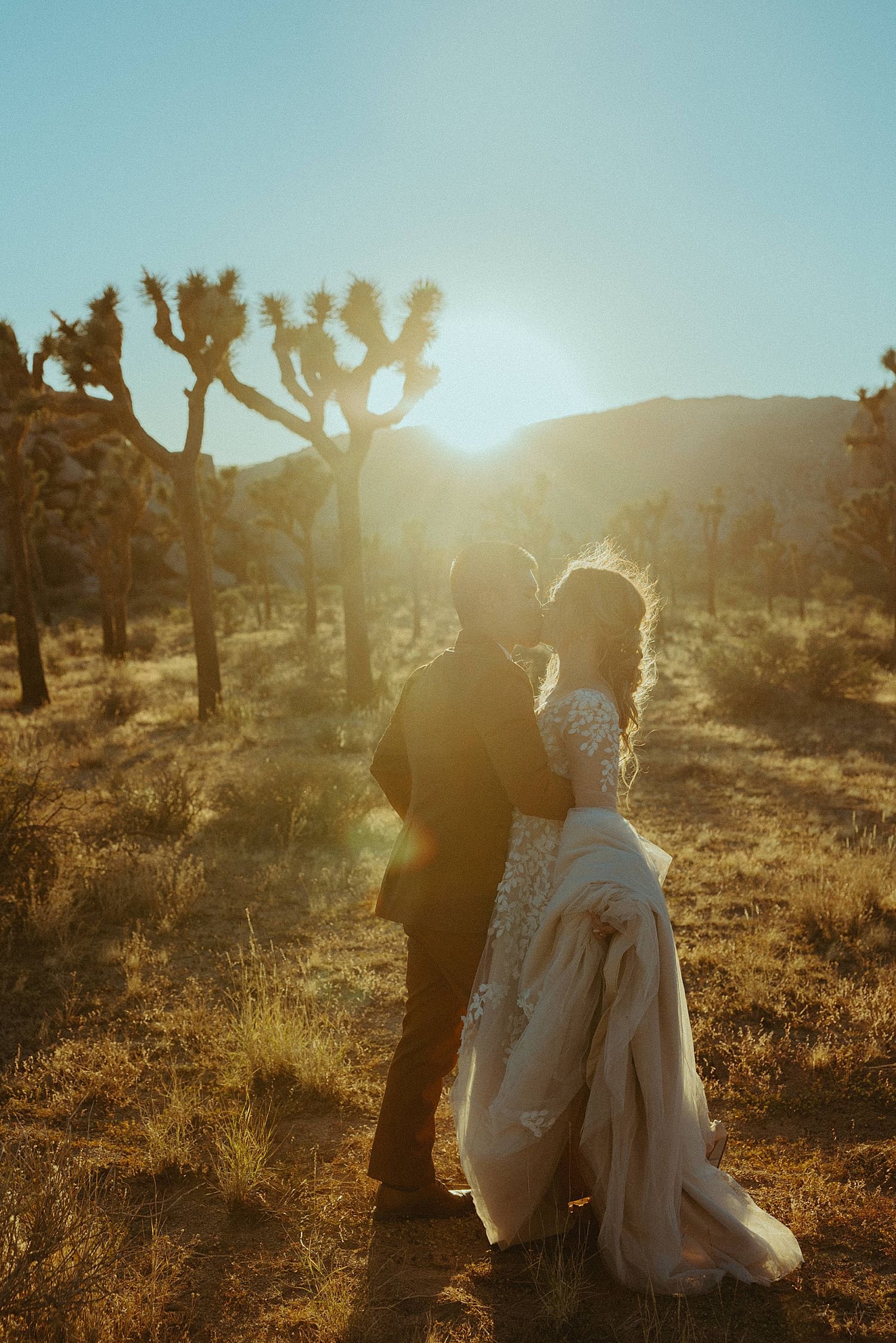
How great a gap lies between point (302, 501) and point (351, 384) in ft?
56.5

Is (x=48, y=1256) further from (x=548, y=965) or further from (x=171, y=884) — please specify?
(x=171, y=884)

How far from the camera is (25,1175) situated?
2383mm

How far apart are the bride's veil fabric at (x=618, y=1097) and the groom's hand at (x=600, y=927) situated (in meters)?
0.01

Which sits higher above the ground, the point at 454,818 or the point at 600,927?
the point at 454,818

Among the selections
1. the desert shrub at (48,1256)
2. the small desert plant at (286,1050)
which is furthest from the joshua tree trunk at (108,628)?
the desert shrub at (48,1256)

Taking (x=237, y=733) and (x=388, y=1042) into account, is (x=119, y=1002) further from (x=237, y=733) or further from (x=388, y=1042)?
(x=237, y=733)

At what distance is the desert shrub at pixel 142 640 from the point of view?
89.4 feet

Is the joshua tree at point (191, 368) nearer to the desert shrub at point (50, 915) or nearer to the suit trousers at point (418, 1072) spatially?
the desert shrub at point (50, 915)

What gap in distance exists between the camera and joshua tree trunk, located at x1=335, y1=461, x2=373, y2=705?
1471cm

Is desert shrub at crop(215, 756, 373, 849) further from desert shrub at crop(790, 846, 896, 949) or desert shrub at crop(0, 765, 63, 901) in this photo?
desert shrub at crop(790, 846, 896, 949)

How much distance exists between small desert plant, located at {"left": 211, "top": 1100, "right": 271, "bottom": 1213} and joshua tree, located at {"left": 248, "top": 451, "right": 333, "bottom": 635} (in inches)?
1087

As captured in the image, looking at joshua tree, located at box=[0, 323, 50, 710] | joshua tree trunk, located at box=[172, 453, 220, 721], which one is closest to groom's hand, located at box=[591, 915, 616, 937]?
joshua tree trunk, located at box=[172, 453, 220, 721]

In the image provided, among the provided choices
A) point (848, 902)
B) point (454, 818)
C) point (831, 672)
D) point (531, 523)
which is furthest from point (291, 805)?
point (531, 523)

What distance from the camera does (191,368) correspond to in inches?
554
